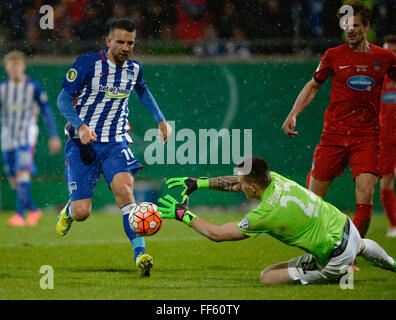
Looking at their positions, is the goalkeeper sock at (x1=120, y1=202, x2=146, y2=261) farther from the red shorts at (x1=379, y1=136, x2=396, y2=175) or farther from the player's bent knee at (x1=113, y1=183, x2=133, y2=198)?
the red shorts at (x1=379, y1=136, x2=396, y2=175)

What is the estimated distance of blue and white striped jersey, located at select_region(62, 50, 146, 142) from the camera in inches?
244

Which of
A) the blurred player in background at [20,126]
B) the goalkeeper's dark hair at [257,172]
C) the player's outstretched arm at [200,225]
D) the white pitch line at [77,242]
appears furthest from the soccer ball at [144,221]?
the blurred player in background at [20,126]

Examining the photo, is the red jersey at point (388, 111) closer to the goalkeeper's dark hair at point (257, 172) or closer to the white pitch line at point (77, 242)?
the white pitch line at point (77, 242)

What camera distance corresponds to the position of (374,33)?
10625 mm

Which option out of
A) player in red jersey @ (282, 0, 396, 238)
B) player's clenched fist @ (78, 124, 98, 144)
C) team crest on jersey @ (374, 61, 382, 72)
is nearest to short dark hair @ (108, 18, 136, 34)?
player's clenched fist @ (78, 124, 98, 144)

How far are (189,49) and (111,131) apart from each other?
15.8 feet

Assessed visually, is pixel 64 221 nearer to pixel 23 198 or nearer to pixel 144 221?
pixel 144 221

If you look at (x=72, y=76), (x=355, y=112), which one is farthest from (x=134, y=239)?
(x=355, y=112)

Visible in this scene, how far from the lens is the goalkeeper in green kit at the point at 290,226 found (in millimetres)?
4969

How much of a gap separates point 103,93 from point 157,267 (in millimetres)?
1616

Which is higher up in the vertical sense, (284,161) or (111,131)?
(111,131)

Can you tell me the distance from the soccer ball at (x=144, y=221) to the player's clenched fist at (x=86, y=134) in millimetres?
659
